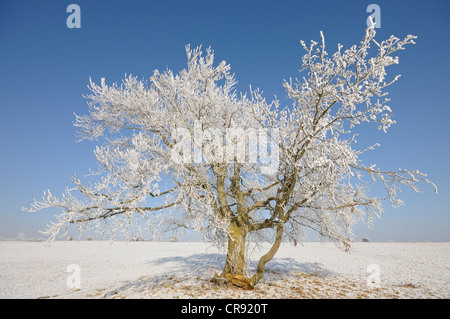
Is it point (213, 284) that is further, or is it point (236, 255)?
point (213, 284)

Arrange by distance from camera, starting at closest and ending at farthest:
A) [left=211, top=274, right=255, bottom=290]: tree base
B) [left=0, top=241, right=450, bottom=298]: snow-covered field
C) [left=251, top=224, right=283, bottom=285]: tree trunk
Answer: [left=0, top=241, right=450, bottom=298]: snow-covered field, [left=211, top=274, right=255, bottom=290]: tree base, [left=251, top=224, right=283, bottom=285]: tree trunk

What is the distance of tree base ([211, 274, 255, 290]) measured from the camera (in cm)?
738

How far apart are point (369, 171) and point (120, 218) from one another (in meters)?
7.20

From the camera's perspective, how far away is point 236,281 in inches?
293

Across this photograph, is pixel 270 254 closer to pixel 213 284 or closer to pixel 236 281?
pixel 236 281

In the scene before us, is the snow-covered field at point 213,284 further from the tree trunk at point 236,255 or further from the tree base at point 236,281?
the tree trunk at point 236,255

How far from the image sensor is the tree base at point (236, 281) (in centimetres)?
738

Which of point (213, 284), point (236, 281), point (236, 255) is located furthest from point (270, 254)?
point (213, 284)

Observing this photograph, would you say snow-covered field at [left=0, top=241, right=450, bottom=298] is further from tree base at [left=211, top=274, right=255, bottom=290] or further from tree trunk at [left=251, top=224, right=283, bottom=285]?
tree trunk at [left=251, top=224, right=283, bottom=285]

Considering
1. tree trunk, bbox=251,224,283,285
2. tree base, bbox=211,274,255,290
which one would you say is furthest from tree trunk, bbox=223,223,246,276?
tree trunk, bbox=251,224,283,285

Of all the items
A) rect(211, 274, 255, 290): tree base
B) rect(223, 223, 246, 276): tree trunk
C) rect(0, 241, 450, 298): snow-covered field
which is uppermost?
rect(223, 223, 246, 276): tree trunk
